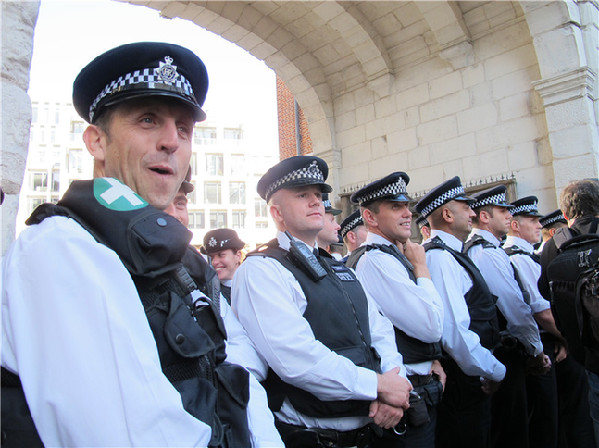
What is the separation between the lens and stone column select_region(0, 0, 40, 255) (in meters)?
2.12

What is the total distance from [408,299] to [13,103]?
252 cm

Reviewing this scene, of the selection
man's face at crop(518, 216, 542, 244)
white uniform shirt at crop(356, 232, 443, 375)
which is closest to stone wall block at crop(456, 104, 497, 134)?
man's face at crop(518, 216, 542, 244)

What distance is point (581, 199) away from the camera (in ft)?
11.5

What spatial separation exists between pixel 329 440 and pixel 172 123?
5.57 feet

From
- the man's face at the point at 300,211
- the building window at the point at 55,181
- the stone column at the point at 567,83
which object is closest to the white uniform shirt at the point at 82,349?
the man's face at the point at 300,211

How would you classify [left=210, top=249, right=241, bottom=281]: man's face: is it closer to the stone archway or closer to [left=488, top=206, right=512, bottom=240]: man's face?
[left=488, top=206, right=512, bottom=240]: man's face

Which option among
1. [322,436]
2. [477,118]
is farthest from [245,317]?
[477,118]

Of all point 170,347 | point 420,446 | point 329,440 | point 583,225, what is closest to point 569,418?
point 583,225

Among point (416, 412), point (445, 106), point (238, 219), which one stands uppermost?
point (238, 219)

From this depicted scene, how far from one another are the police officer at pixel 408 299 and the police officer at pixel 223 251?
1936 mm

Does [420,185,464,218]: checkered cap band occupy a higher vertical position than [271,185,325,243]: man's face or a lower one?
higher

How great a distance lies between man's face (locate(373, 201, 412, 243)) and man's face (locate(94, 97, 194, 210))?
2419 millimetres

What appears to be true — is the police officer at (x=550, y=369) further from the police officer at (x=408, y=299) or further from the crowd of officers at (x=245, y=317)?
the police officer at (x=408, y=299)

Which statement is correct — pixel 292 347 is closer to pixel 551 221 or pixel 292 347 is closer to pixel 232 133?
pixel 551 221
